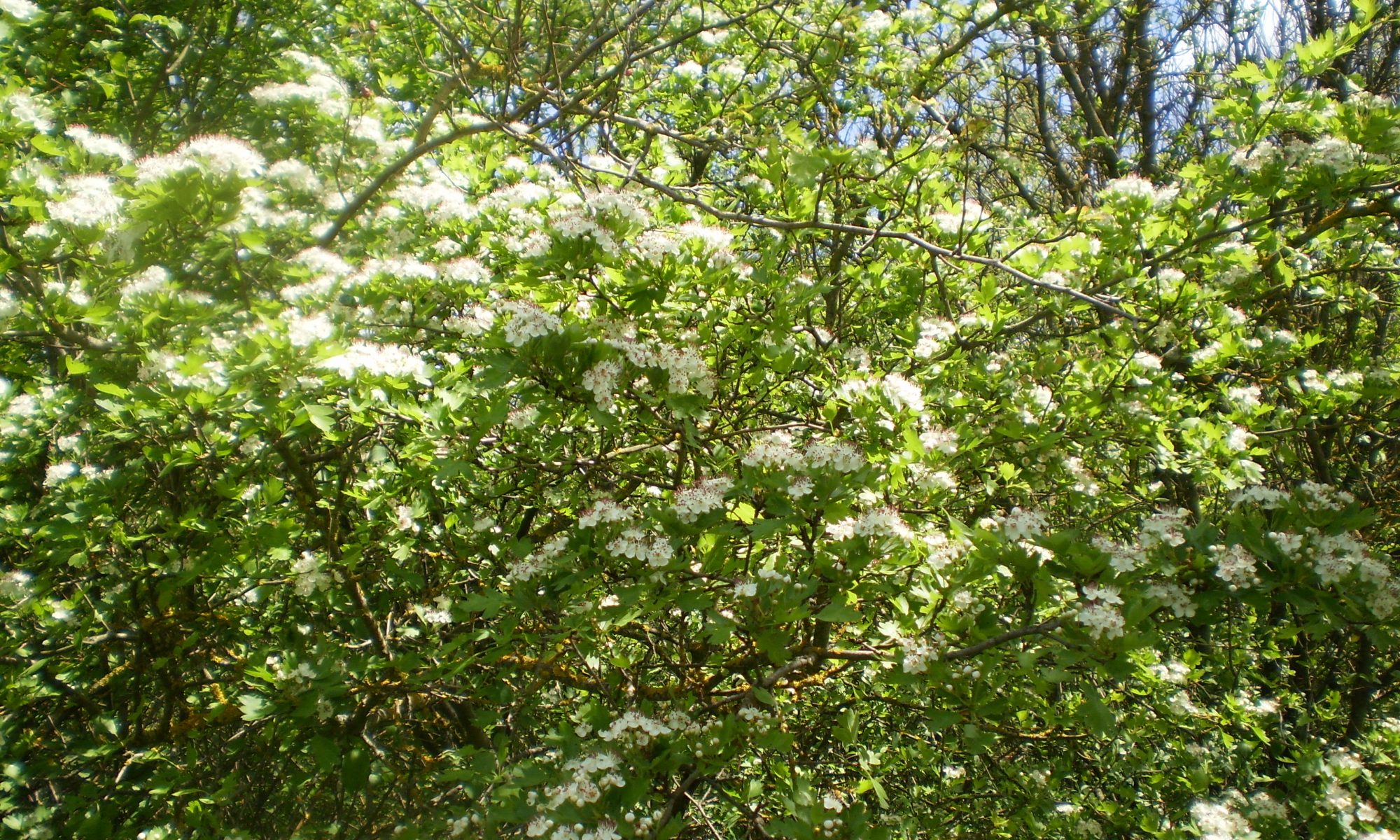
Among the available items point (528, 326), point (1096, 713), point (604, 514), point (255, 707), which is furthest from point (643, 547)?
point (255, 707)

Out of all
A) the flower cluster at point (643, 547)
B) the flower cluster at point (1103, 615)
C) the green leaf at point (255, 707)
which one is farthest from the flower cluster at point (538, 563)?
the flower cluster at point (1103, 615)

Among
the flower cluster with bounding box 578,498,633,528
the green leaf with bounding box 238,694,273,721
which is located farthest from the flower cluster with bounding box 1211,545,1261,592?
the green leaf with bounding box 238,694,273,721

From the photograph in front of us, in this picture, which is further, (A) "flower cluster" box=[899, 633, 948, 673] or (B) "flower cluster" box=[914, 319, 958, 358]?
(B) "flower cluster" box=[914, 319, 958, 358]

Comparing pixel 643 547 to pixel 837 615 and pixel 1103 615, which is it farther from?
pixel 1103 615

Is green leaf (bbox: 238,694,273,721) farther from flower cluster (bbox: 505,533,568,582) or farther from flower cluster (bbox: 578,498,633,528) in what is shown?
flower cluster (bbox: 578,498,633,528)

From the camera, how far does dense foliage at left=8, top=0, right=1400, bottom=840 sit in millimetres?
1953

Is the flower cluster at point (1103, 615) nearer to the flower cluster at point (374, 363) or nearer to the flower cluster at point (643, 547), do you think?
the flower cluster at point (643, 547)

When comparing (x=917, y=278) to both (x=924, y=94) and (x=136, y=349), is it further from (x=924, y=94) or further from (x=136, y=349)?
(x=136, y=349)

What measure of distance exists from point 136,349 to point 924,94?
145 inches

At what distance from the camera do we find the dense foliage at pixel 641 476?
6.41 ft

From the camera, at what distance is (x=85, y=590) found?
2680 mm

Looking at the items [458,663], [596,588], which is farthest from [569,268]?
[458,663]

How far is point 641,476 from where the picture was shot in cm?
255

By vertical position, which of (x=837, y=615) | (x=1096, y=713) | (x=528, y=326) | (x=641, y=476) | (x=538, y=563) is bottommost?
(x=1096, y=713)
